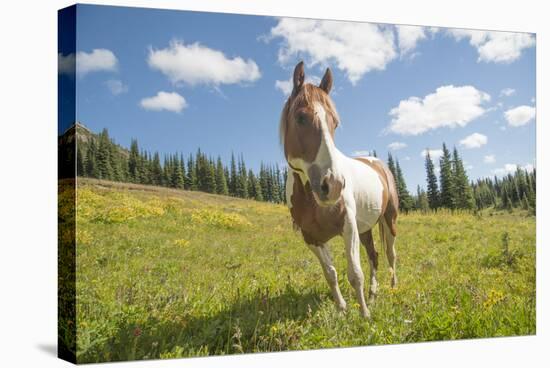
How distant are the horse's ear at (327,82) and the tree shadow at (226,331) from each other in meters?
2.12

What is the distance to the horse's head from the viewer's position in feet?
18.3

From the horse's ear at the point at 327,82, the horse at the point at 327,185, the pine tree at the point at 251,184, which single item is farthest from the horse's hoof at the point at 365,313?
the horse's ear at the point at 327,82

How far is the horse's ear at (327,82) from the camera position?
6.21 m

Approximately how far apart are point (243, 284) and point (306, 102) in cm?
195

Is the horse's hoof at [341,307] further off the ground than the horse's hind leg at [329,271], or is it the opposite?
the horse's hind leg at [329,271]

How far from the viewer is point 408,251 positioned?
7.06 metres

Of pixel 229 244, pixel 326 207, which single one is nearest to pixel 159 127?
pixel 229 244

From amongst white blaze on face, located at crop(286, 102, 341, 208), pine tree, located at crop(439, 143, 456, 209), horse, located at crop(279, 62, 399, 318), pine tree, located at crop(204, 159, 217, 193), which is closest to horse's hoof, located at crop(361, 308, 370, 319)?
horse, located at crop(279, 62, 399, 318)

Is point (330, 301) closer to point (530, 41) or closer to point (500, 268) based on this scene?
point (500, 268)

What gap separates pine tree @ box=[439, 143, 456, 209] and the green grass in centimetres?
20

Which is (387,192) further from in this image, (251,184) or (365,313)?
→ (251,184)

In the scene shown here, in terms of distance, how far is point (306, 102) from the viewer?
19.0ft

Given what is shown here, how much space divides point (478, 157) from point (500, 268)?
137 cm

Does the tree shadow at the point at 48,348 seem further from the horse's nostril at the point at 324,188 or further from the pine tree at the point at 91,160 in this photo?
the horse's nostril at the point at 324,188
